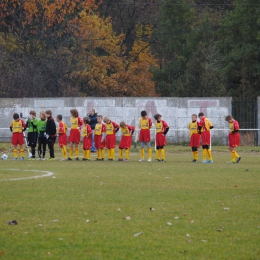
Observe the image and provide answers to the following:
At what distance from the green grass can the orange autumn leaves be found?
3202 centimetres

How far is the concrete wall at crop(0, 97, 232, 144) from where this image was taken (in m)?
39.5

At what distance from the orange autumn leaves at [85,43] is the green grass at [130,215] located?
1261 inches

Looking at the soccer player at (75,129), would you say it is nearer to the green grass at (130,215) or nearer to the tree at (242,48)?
the green grass at (130,215)

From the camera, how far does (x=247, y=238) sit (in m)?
10.4

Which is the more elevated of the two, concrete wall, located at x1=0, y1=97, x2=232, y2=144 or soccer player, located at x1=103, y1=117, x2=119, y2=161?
concrete wall, located at x1=0, y1=97, x2=232, y2=144

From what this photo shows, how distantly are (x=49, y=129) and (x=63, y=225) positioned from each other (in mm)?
17081

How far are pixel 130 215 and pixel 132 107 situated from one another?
27441mm

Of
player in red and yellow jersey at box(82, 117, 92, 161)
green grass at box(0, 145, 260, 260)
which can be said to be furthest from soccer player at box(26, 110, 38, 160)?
green grass at box(0, 145, 260, 260)

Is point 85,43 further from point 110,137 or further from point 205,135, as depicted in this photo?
point 205,135

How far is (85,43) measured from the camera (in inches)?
2224

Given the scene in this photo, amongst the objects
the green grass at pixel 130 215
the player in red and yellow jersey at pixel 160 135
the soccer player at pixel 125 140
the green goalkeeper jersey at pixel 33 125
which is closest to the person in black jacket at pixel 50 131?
the green goalkeeper jersey at pixel 33 125

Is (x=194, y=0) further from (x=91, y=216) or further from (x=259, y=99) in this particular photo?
(x=91, y=216)

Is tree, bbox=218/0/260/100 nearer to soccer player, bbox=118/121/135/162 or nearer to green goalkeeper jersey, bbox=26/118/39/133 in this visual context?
soccer player, bbox=118/121/135/162

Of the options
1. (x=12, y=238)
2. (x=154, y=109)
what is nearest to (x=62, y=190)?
(x=12, y=238)
